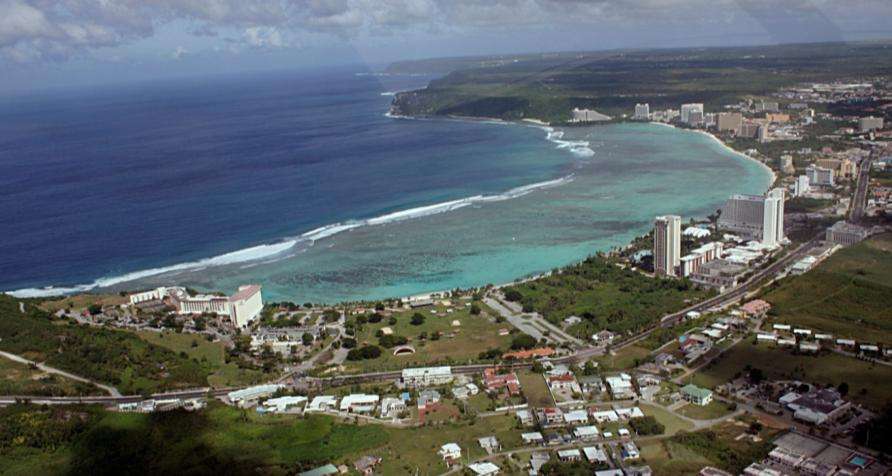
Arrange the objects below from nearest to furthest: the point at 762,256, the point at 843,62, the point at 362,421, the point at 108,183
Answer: the point at 362,421
the point at 762,256
the point at 108,183
the point at 843,62

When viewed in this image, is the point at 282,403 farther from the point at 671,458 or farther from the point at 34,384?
the point at 671,458

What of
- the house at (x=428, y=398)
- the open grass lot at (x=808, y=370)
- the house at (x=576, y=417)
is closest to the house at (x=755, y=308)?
the open grass lot at (x=808, y=370)

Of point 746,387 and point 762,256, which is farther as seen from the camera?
point 762,256

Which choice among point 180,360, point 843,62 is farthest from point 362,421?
point 843,62

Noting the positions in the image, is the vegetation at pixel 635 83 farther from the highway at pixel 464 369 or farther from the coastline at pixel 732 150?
the highway at pixel 464 369

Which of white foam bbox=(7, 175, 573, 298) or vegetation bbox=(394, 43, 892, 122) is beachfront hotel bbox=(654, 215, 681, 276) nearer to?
white foam bbox=(7, 175, 573, 298)

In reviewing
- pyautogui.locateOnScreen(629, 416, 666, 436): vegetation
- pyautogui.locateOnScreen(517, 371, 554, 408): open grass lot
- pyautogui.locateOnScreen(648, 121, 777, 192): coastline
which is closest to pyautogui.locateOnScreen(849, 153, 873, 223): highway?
pyautogui.locateOnScreen(648, 121, 777, 192): coastline

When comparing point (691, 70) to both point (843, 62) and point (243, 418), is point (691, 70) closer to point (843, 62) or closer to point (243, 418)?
point (843, 62)
